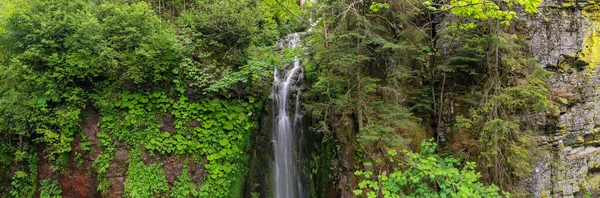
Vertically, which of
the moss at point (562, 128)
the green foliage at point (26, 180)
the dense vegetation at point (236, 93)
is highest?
the dense vegetation at point (236, 93)

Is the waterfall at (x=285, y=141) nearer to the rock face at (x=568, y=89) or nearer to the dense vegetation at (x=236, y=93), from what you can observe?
the dense vegetation at (x=236, y=93)

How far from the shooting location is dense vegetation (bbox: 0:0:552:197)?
495cm

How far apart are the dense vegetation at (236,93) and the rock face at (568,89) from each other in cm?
56

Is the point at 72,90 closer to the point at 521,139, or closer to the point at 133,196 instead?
the point at 133,196

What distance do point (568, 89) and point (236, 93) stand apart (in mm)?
6647

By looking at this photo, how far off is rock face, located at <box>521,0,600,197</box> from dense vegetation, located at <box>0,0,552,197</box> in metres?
0.56

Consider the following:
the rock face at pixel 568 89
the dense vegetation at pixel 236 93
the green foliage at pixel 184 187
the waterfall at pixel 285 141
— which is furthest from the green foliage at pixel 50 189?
the rock face at pixel 568 89

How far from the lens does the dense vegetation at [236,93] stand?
16.2 feet

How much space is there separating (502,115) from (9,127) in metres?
8.92

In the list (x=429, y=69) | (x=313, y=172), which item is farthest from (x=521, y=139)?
(x=313, y=172)

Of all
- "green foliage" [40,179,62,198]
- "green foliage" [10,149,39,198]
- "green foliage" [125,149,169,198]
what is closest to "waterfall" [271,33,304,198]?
"green foliage" [125,149,169,198]

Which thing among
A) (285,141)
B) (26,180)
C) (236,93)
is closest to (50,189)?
(26,180)

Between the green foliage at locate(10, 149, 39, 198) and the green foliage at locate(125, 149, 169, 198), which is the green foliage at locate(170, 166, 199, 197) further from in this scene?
the green foliage at locate(10, 149, 39, 198)

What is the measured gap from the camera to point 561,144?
19.2ft
